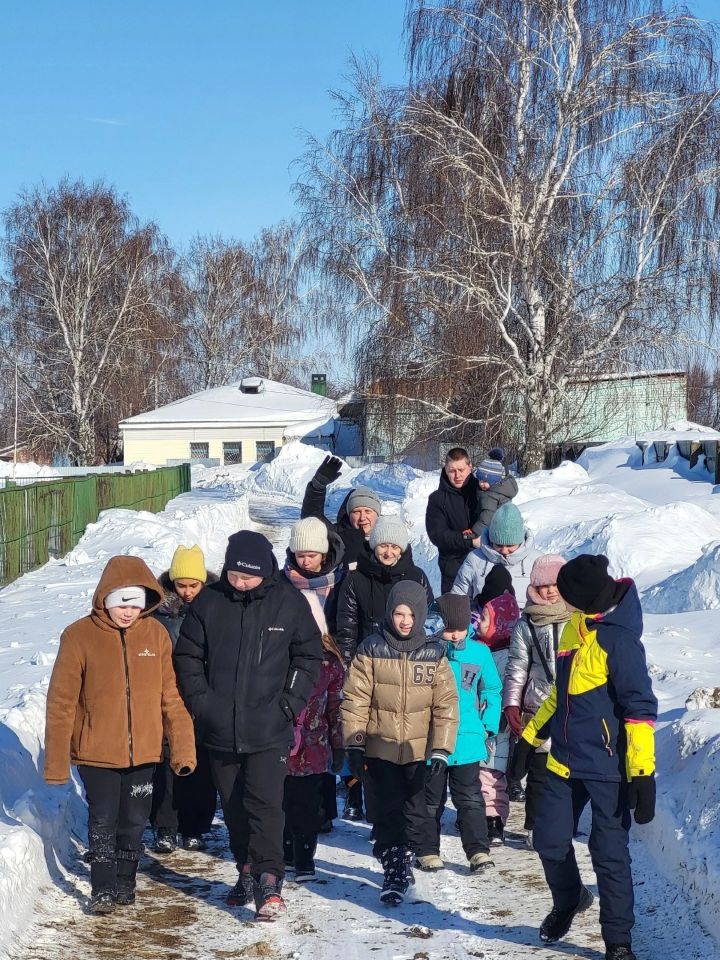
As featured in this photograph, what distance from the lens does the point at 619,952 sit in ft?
13.5

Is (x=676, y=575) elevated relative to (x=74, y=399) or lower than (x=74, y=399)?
lower

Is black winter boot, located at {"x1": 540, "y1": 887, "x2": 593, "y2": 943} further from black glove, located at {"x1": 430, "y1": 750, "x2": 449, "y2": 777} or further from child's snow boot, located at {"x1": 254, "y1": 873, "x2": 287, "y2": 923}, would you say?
child's snow boot, located at {"x1": 254, "y1": 873, "x2": 287, "y2": 923}

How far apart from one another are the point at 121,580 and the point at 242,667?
0.59 metres

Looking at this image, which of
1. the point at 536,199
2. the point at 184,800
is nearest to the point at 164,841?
the point at 184,800

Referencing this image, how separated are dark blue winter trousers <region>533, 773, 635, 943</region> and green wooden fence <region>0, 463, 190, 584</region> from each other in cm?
1148

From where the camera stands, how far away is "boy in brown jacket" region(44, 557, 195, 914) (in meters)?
4.67

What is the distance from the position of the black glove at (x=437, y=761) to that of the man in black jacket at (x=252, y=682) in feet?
2.03

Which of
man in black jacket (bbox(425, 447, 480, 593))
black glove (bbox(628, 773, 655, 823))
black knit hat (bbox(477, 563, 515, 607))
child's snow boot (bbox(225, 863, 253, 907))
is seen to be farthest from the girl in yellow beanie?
man in black jacket (bbox(425, 447, 480, 593))

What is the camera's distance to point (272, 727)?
4.71 metres

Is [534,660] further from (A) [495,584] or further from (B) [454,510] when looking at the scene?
(B) [454,510]

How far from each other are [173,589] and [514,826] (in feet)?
7.03

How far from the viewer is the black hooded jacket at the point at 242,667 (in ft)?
15.4

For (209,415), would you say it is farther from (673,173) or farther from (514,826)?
(514,826)

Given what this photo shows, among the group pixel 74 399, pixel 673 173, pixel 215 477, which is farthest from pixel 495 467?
pixel 74 399
